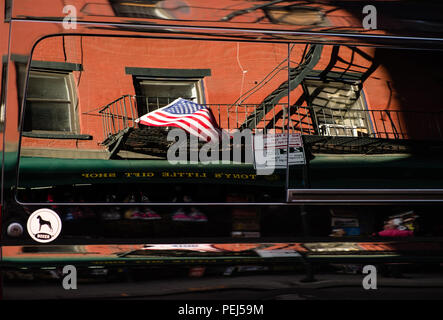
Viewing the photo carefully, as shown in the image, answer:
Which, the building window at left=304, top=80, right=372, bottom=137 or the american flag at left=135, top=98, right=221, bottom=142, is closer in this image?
the american flag at left=135, top=98, right=221, bottom=142

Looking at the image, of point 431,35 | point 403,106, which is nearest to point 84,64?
point 403,106

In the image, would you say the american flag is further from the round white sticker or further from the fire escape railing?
the round white sticker

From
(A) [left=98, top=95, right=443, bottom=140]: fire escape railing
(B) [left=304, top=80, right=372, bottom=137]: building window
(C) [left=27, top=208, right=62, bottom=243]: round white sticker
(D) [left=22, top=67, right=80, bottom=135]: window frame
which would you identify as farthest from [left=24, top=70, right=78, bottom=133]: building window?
(B) [left=304, top=80, right=372, bottom=137]: building window

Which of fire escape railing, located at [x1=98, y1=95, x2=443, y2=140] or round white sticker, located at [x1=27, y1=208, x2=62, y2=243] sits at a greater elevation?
fire escape railing, located at [x1=98, y1=95, x2=443, y2=140]

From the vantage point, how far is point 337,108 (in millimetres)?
3363

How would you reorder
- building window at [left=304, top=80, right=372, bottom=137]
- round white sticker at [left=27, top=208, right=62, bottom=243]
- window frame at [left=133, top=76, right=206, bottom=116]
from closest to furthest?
round white sticker at [left=27, top=208, right=62, bottom=243]
window frame at [left=133, top=76, right=206, bottom=116]
building window at [left=304, top=80, right=372, bottom=137]

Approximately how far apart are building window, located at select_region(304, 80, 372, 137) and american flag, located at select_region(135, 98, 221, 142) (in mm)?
695

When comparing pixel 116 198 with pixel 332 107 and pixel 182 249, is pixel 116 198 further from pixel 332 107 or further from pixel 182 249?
pixel 332 107

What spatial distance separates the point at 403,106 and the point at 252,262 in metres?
1.51

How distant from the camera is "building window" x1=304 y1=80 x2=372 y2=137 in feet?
11.0

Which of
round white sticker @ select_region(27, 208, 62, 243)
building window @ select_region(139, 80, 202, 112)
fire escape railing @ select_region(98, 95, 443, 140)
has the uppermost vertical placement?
building window @ select_region(139, 80, 202, 112)

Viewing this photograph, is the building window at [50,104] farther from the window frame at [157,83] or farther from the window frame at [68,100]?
the window frame at [157,83]

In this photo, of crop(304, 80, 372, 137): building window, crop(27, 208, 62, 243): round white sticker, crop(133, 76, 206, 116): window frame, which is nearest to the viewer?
crop(27, 208, 62, 243): round white sticker
